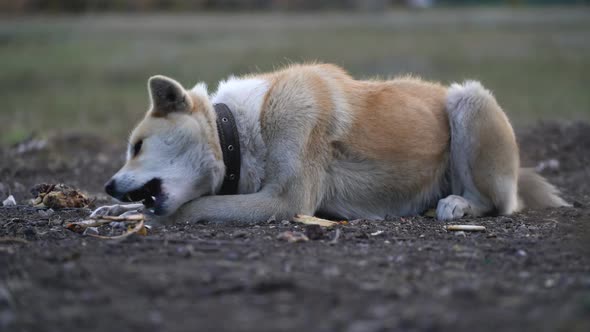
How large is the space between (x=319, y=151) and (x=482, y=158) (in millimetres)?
1380

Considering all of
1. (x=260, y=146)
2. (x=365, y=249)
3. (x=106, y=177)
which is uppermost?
(x=260, y=146)

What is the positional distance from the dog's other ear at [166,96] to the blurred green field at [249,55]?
526 centimetres

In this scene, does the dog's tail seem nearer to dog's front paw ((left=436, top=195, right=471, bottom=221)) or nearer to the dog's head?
dog's front paw ((left=436, top=195, right=471, bottom=221))

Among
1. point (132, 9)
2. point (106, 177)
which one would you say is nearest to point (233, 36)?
point (132, 9)

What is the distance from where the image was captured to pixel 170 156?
15.6ft

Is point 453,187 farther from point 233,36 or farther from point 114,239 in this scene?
point 233,36

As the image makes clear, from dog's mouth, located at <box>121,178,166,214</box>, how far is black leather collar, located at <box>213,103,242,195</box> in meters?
0.48

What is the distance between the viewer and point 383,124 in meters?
5.25

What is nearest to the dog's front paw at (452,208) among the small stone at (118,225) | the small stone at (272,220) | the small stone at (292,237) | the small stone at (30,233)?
the small stone at (272,220)

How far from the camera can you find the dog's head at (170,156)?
4.66m

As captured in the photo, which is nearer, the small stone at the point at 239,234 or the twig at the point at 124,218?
the small stone at the point at 239,234

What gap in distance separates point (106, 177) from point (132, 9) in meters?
21.9

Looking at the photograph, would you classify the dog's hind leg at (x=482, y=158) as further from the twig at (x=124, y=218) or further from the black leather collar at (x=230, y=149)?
the twig at (x=124, y=218)

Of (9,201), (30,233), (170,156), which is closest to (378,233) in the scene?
(170,156)
